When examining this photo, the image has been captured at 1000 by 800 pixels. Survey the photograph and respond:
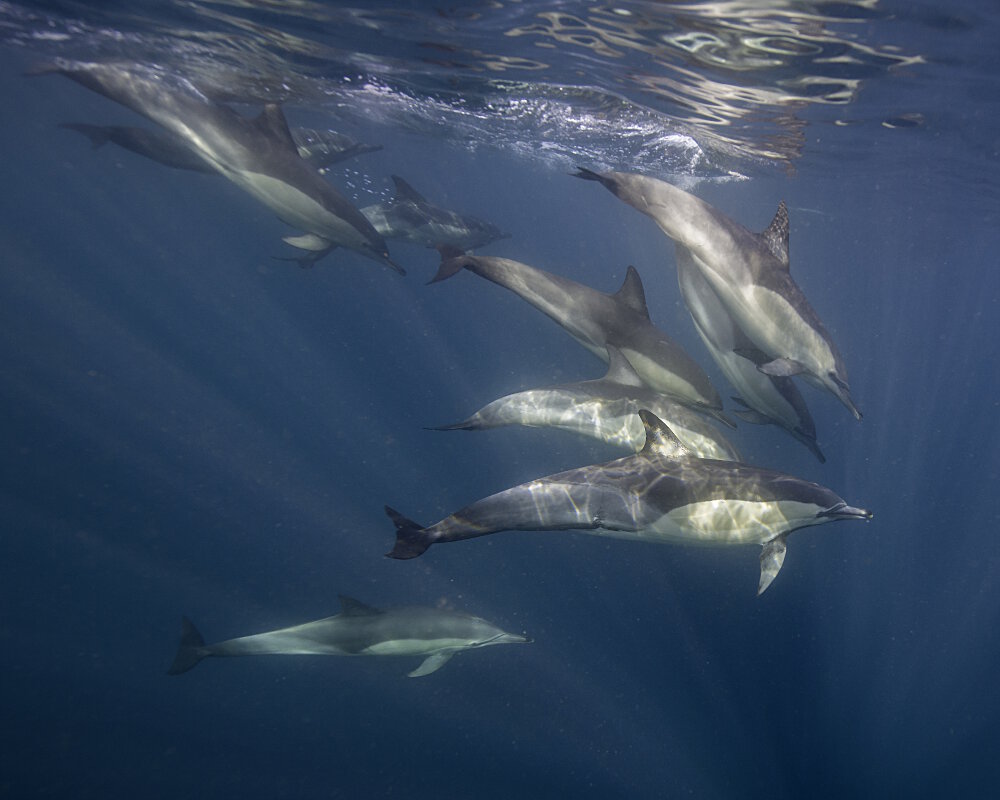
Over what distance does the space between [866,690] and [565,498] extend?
14.1m

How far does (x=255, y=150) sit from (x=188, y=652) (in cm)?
677

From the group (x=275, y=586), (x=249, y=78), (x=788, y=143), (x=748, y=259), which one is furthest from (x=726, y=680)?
(x=249, y=78)

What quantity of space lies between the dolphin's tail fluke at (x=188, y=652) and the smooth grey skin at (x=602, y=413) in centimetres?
484

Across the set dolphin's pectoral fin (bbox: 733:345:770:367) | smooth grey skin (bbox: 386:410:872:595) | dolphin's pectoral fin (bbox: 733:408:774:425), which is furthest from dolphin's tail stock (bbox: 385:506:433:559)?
dolphin's pectoral fin (bbox: 733:408:774:425)

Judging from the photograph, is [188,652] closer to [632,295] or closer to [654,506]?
[654,506]

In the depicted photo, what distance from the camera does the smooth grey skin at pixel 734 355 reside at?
7195 millimetres

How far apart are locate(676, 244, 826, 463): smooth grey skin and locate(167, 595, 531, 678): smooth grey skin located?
3897 mm

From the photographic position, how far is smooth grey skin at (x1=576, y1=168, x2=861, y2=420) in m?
6.15

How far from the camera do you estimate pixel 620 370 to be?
277 inches

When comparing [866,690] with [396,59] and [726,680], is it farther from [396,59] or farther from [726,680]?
[396,59]

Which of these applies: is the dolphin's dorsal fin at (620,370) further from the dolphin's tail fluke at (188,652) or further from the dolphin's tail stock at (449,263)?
the dolphin's tail fluke at (188,652)

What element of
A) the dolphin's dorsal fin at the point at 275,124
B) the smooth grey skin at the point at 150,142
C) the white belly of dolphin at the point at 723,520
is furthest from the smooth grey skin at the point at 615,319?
the smooth grey skin at the point at 150,142

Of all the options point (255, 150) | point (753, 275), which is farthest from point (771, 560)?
point (255, 150)

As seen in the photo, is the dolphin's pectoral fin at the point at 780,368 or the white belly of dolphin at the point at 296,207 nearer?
the dolphin's pectoral fin at the point at 780,368
